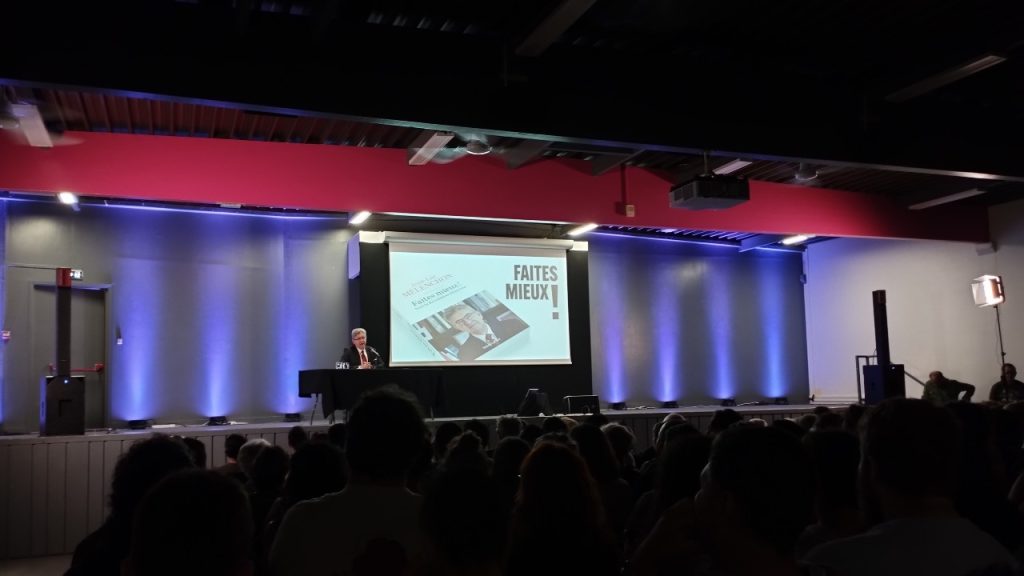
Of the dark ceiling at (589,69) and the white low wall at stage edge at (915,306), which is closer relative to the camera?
the dark ceiling at (589,69)

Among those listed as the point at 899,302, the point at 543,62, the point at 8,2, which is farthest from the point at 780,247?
the point at 8,2

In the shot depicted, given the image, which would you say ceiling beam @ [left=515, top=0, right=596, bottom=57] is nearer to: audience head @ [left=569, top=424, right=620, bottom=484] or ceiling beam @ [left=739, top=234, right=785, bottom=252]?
audience head @ [left=569, top=424, right=620, bottom=484]

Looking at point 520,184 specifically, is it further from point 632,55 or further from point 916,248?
point 916,248

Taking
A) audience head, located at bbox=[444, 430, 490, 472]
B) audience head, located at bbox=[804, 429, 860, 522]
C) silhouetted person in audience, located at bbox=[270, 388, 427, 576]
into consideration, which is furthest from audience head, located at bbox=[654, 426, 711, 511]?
audience head, located at bbox=[444, 430, 490, 472]

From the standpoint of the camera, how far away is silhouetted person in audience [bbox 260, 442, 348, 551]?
9.22ft

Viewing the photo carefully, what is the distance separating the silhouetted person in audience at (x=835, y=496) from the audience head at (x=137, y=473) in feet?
5.42

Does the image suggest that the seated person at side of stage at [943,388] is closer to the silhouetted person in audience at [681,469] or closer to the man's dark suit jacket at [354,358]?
the man's dark suit jacket at [354,358]

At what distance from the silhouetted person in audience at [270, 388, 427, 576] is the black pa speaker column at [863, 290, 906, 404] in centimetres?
850

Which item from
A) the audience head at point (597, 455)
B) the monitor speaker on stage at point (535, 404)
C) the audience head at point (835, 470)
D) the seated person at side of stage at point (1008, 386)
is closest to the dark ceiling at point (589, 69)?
the audience head at point (597, 455)

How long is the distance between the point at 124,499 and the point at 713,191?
5.50m

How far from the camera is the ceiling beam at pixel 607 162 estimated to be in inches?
332

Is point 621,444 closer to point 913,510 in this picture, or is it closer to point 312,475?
point 312,475

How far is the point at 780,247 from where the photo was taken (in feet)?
46.0

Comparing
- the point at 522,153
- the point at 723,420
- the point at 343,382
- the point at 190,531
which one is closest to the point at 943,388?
the point at 522,153
